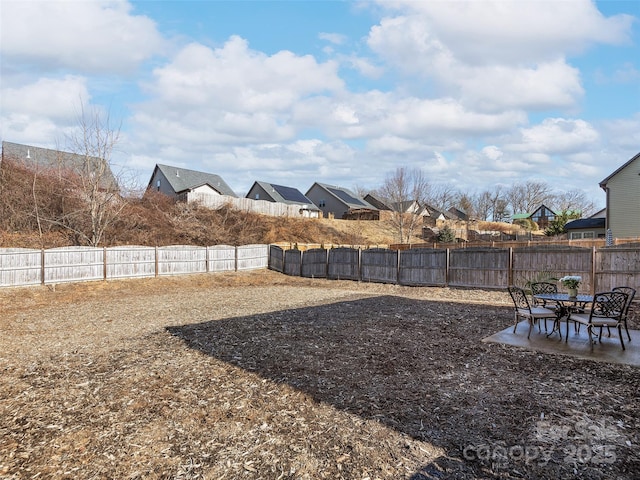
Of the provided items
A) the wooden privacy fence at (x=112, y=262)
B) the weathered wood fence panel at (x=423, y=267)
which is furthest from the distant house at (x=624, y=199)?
the wooden privacy fence at (x=112, y=262)

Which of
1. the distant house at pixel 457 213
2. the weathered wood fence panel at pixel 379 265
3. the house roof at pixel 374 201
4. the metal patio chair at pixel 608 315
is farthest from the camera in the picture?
the distant house at pixel 457 213

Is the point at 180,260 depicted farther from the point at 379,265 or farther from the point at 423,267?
the point at 423,267

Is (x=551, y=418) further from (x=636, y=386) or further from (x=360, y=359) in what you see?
(x=360, y=359)

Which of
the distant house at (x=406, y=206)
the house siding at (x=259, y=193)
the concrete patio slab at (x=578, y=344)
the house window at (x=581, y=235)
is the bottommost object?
the concrete patio slab at (x=578, y=344)

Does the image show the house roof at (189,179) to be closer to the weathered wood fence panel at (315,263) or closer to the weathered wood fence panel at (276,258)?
the weathered wood fence panel at (276,258)

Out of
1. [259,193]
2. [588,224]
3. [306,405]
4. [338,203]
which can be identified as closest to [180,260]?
[306,405]

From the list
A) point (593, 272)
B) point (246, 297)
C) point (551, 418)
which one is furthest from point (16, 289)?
point (593, 272)

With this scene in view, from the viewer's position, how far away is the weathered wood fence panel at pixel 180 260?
53.1ft

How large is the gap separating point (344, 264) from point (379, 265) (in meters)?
1.80

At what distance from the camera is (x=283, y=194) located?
42500 mm

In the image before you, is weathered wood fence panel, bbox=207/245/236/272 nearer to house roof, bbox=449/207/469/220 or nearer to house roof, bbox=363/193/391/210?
house roof, bbox=363/193/391/210

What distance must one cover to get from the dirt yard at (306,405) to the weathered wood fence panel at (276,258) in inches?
479

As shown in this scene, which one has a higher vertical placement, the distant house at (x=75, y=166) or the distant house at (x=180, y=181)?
the distant house at (x=180, y=181)

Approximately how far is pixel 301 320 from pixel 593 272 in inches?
338
